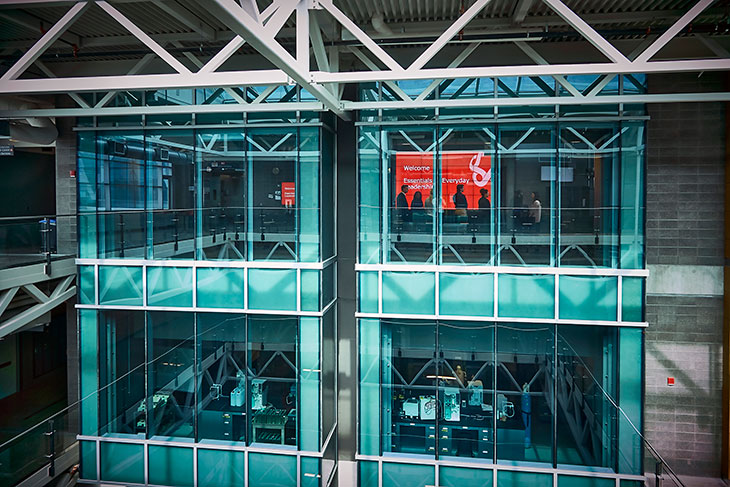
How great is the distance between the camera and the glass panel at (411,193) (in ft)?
37.5

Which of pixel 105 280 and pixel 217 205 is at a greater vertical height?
pixel 217 205

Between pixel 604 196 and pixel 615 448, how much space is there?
5.00m

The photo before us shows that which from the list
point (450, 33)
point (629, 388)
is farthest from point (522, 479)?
point (450, 33)

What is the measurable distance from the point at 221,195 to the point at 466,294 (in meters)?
5.67

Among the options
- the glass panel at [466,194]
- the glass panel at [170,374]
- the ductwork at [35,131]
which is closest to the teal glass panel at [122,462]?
the glass panel at [170,374]

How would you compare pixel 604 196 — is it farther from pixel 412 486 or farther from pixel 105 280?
pixel 105 280

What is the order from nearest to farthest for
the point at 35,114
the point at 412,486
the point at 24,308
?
the point at 35,114
the point at 412,486
the point at 24,308

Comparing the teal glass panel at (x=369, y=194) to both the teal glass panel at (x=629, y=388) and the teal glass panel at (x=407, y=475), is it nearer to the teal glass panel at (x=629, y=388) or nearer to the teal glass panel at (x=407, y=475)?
the teal glass panel at (x=407, y=475)

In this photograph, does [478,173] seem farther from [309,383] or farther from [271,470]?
[271,470]

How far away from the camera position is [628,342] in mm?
10906

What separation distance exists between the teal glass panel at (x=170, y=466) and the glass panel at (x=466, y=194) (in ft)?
23.2

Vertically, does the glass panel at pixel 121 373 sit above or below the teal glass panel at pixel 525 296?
below

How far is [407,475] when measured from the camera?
37.6 feet

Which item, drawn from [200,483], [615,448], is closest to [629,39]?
[615,448]
